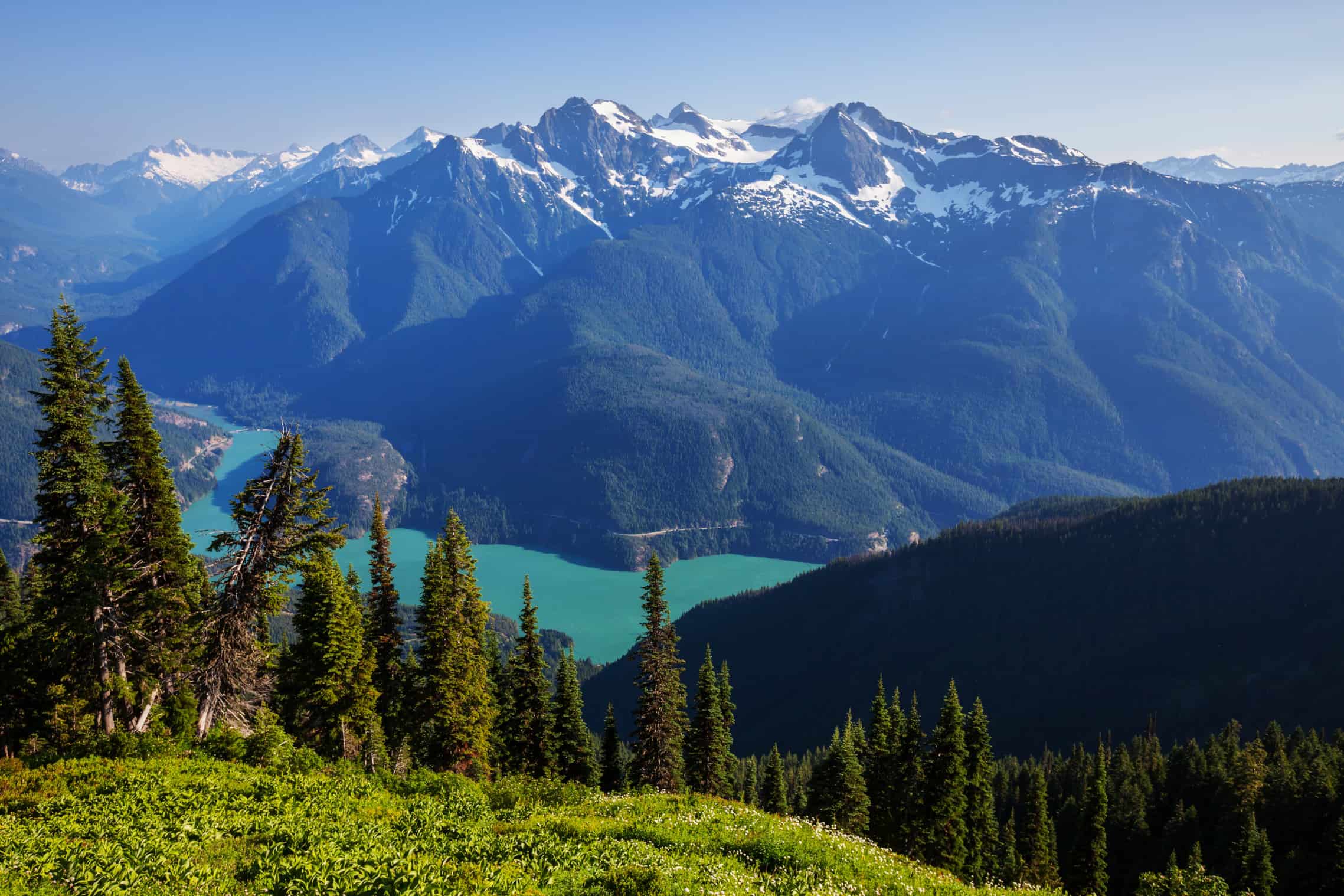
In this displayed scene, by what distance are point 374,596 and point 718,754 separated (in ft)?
90.7

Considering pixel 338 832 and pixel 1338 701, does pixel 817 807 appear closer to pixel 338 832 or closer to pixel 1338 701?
pixel 338 832

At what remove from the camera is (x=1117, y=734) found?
6122 inches

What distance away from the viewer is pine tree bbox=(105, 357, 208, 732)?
34469 millimetres

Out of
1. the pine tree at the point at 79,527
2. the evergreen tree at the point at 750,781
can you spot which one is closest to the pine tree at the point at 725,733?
the evergreen tree at the point at 750,781

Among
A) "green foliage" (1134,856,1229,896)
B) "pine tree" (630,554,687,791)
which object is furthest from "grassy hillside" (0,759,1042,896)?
"pine tree" (630,554,687,791)

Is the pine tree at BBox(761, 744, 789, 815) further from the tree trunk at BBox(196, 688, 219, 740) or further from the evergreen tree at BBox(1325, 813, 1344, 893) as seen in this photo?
the tree trunk at BBox(196, 688, 219, 740)

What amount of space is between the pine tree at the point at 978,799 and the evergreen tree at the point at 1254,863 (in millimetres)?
17396

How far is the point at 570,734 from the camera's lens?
6297 cm

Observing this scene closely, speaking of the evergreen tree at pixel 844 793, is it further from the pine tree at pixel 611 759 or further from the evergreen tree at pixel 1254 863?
the evergreen tree at pixel 1254 863

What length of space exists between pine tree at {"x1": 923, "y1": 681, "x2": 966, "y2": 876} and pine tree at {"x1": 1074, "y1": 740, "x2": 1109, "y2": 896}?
15.7 metres

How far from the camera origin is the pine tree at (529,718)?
2360 inches

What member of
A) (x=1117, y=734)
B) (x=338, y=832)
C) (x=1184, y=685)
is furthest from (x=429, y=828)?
(x=1184, y=685)

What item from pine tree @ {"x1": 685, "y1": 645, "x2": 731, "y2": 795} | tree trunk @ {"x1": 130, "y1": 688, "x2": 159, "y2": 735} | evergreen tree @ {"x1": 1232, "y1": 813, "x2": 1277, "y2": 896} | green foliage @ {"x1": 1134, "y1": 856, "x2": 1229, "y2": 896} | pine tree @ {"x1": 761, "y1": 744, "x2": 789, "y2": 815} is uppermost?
tree trunk @ {"x1": 130, "y1": 688, "x2": 159, "y2": 735}

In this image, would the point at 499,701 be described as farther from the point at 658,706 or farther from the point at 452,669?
the point at 452,669
